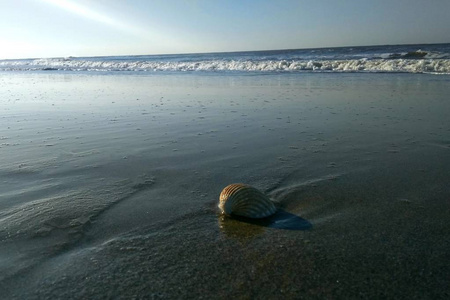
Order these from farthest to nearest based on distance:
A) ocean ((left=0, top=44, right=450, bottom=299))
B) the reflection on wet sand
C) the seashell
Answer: the seashell
the reflection on wet sand
ocean ((left=0, top=44, right=450, bottom=299))

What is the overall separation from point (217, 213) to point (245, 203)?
0.29 metres

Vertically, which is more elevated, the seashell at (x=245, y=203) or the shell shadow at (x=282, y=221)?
the seashell at (x=245, y=203)

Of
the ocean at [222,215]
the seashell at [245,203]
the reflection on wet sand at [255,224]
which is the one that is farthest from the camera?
the seashell at [245,203]

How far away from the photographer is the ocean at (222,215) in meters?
2.11

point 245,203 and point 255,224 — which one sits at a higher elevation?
point 245,203

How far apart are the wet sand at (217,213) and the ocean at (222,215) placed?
13 millimetres

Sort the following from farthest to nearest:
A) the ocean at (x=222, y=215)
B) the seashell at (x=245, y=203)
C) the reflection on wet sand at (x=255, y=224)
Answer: the seashell at (x=245, y=203), the reflection on wet sand at (x=255, y=224), the ocean at (x=222, y=215)

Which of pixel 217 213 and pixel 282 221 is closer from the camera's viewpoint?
pixel 282 221

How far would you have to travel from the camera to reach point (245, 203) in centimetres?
293

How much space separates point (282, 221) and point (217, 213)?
1.86 feet

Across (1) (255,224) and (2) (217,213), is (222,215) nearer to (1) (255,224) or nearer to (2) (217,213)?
(2) (217,213)

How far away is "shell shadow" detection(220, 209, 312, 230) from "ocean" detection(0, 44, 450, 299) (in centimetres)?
2

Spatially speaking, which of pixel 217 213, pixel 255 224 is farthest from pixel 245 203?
pixel 217 213

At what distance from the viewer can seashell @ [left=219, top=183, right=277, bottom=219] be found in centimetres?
292
